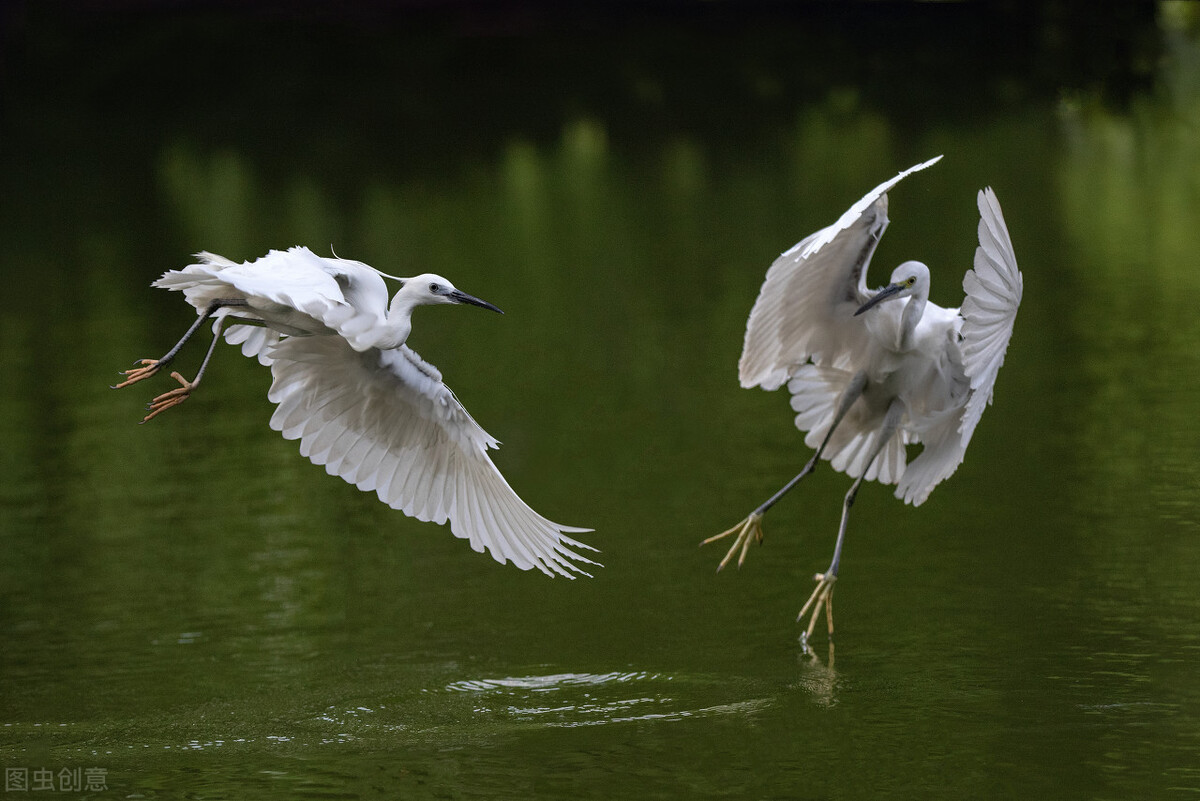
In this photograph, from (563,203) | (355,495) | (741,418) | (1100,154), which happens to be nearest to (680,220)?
(563,203)

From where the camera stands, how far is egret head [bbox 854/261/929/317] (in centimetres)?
777

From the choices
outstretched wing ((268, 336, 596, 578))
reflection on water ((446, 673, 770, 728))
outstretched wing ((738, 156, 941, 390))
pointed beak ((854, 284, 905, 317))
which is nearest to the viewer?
reflection on water ((446, 673, 770, 728))

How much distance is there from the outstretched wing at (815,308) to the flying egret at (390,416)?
151cm

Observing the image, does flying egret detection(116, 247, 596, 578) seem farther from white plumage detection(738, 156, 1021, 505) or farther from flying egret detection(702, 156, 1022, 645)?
white plumage detection(738, 156, 1021, 505)

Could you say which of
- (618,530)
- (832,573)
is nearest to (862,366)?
(832,573)

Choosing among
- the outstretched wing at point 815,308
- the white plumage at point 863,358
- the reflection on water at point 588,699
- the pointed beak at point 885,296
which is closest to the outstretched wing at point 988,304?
the white plumage at point 863,358

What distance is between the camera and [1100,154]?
92.1 ft

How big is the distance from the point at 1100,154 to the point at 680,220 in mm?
7872

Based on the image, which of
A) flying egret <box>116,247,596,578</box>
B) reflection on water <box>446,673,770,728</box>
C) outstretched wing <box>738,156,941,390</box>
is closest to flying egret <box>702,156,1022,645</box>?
outstretched wing <box>738,156,941,390</box>

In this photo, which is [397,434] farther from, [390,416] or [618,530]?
[618,530]

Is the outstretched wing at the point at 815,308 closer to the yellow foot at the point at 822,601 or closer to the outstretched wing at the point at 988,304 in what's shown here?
the outstretched wing at the point at 988,304

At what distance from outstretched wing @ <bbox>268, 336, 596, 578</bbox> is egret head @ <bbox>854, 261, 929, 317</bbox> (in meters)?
1.70

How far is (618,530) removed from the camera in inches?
401

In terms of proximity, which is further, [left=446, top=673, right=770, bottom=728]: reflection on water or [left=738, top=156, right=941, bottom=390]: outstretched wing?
[left=738, top=156, right=941, bottom=390]: outstretched wing
